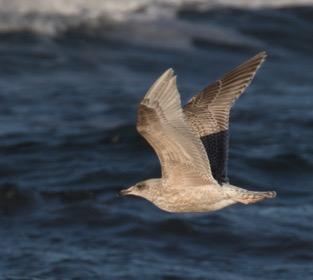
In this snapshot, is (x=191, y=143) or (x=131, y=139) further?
(x=131, y=139)

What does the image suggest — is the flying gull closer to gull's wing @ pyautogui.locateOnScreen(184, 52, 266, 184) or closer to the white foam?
gull's wing @ pyautogui.locateOnScreen(184, 52, 266, 184)

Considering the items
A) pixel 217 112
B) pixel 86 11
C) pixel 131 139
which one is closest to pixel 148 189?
pixel 217 112

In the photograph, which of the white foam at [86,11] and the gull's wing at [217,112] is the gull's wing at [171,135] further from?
the white foam at [86,11]

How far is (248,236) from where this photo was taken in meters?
9.41

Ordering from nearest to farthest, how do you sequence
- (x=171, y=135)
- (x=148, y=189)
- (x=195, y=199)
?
(x=171, y=135) → (x=195, y=199) → (x=148, y=189)

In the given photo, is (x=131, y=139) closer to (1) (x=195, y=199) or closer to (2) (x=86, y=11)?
(2) (x=86, y=11)

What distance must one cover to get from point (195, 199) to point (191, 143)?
0.41m

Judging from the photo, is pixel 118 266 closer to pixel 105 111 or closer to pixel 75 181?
pixel 75 181

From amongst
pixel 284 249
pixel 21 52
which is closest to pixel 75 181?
pixel 284 249

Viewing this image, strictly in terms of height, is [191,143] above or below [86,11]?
below

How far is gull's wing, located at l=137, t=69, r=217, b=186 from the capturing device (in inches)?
221

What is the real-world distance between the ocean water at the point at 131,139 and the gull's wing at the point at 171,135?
8.50 feet

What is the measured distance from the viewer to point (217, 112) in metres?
6.84

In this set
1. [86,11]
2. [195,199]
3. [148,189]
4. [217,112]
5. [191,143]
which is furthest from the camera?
[86,11]
